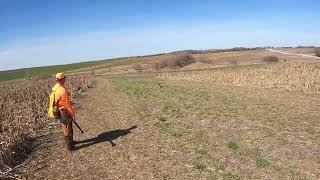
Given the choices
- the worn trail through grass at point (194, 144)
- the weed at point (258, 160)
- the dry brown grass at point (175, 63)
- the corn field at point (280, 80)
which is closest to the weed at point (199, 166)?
the worn trail through grass at point (194, 144)

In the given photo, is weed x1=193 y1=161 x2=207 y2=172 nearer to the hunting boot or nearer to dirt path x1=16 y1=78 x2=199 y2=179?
dirt path x1=16 y1=78 x2=199 y2=179

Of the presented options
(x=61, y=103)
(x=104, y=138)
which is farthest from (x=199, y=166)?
(x=104, y=138)

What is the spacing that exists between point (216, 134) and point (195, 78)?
26579mm

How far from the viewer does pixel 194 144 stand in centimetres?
1227

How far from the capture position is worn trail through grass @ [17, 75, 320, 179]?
9.96m

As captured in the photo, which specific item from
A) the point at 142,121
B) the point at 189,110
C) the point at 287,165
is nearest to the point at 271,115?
the point at 189,110

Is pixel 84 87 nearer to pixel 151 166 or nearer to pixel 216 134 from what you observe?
pixel 216 134

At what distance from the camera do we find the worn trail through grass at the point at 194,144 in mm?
9961

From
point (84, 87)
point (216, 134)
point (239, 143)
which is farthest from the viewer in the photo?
point (84, 87)

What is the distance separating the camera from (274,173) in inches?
368

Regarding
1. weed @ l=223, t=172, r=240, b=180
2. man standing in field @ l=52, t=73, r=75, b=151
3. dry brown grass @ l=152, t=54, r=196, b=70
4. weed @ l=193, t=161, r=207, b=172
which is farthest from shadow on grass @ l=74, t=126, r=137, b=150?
dry brown grass @ l=152, t=54, r=196, b=70

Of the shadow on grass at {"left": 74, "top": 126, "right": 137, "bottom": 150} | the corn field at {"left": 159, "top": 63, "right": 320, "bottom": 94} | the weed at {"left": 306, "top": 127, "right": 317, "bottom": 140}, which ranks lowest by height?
the corn field at {"left": 159, "top": 63, "right": 320, "bottom": 94}

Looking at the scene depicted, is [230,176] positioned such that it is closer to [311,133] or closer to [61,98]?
[311,133]

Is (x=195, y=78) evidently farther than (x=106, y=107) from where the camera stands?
Yes
